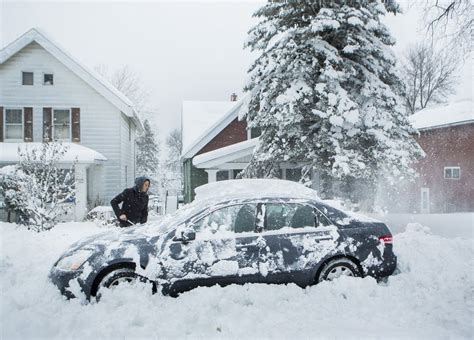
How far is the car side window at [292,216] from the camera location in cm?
519

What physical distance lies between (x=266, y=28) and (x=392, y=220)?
7179 millimetres

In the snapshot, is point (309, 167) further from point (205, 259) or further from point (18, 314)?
point (18, 314)

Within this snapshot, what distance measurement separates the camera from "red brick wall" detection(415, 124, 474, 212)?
2095 cm

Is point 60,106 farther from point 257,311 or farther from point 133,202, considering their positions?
point 257,311

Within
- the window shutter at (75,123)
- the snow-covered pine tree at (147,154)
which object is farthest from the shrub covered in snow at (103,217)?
the snow-covered pine tree at (147,154)

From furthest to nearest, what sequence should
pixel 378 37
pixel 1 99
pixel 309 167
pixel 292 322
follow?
pixel 1 99
pixel 378 37
pixel 309 167
pixel 292 322

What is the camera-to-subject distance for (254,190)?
5.61 metres

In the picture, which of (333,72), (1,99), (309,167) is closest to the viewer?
(333,72)

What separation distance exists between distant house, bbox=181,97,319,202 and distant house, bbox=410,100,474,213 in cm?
1066

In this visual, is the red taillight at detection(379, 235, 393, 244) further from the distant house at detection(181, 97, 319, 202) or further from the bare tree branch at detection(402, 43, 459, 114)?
the bare tree branch at detection(402, 43, 459, 114)

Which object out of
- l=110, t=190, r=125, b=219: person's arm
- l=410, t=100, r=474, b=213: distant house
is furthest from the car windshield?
l=410, t=100, r=474, b=213: distant house

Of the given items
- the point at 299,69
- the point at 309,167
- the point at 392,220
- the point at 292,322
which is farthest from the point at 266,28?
the point at 292,322

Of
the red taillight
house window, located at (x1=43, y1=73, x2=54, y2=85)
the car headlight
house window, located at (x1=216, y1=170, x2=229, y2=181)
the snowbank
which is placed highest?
house window, located at (x1=43, y1=73, x2=54, y2=85)

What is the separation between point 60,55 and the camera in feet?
55.0
